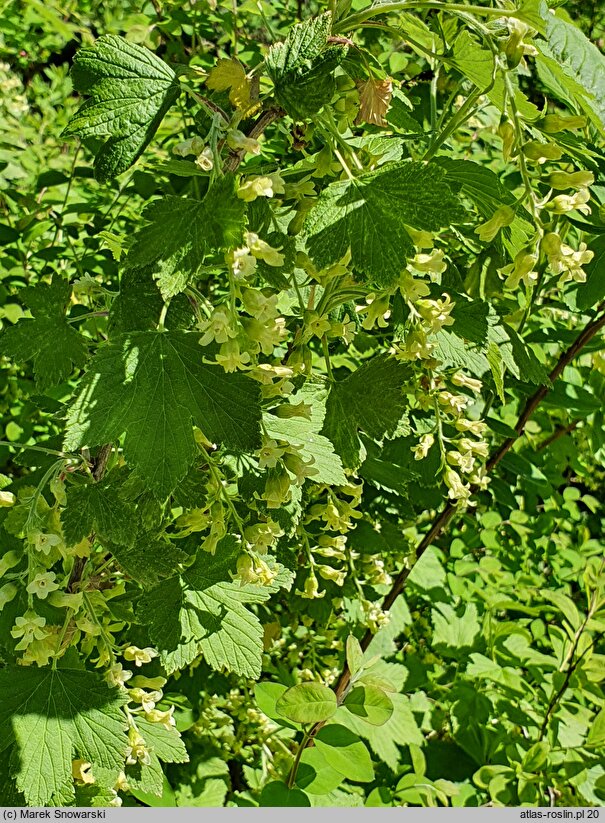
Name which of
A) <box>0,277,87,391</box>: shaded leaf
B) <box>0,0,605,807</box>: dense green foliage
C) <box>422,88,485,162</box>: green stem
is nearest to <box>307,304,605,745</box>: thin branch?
<box>0,0,605,807</box>: dense green foliage

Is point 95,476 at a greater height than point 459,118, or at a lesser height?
lesser

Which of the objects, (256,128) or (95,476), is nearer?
(256,128)

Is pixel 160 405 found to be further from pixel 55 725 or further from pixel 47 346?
pixel 55 725

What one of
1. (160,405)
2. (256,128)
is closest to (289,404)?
(160,405)

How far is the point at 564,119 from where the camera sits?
61 cm

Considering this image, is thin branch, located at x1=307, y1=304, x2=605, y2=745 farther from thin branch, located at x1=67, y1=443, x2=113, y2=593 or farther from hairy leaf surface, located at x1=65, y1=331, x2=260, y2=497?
hairy leaf surface, located at x1=65, y1=331, x2=260, y2=497

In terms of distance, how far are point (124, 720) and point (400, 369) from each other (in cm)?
53

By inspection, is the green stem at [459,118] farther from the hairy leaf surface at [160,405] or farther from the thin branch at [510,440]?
the thin branch at [510,440]

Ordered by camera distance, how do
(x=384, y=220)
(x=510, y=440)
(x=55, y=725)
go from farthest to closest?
1. (x=510, y=440)
2. (x=55, y=725)
3. (x=384, y=220)

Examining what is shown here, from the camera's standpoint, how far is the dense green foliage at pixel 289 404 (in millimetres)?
638

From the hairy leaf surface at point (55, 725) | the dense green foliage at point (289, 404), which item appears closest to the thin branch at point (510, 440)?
the dense green foliage at point (289, 404)

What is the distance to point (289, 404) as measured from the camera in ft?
2.72

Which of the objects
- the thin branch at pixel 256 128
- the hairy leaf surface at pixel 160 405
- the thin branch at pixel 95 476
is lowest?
the thin branch at pixel 95 476

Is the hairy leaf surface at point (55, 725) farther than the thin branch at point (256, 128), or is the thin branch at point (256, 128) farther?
the hairy leaf surface at point (55, 725)
